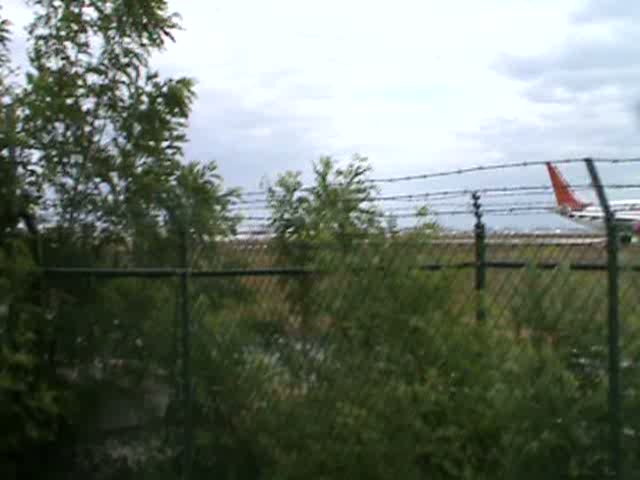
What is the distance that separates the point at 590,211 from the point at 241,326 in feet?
8.70

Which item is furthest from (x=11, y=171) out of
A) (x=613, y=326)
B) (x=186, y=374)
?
(x=613, y=326)

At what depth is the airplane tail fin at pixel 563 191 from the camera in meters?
5.36

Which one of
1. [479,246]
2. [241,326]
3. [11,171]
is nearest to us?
[479,246]

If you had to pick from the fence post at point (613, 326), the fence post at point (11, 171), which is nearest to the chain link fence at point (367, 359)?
the fence post at point (613, 326)

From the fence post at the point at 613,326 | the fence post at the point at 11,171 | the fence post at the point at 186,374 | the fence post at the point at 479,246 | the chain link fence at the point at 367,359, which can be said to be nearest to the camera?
the fence post at the point at 613,326

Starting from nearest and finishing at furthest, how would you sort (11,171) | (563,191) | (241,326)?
1. (563,191)
2. (241,326)
3. (11,171)

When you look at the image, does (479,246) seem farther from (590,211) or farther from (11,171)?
(11,171)

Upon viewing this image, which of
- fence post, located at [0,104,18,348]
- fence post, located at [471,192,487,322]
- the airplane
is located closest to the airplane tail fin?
the airplane

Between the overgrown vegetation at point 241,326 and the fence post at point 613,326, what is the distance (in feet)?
0.19

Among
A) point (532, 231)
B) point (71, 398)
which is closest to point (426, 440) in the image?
point (532, 231)

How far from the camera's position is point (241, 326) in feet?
23.9

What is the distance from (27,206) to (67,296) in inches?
34.8

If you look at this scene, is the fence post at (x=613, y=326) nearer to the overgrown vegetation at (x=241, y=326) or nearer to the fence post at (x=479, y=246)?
the overgrown vegetation at (x=241, y=326)

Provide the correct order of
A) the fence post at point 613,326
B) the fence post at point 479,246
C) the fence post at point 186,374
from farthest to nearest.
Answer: the fence post at point 186,374, the fence post at point 479,246, the fence post at point 613,326
